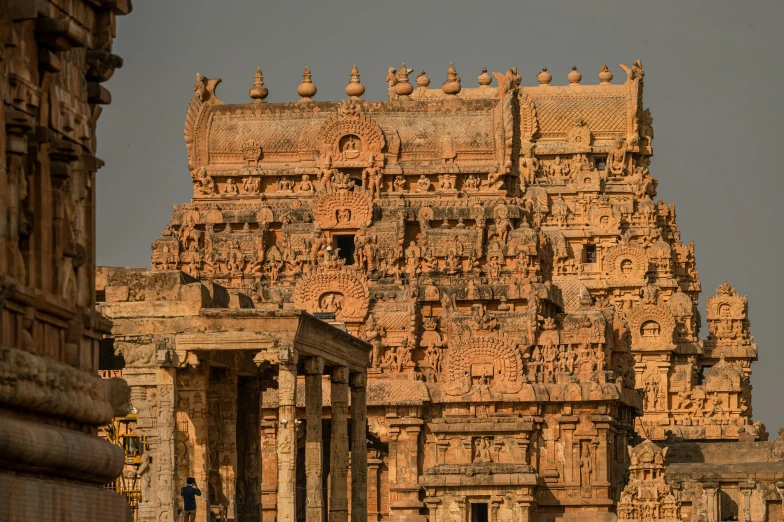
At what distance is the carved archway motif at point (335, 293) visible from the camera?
66.4 meters

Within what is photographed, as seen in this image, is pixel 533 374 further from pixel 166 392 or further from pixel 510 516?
pixel 166 392

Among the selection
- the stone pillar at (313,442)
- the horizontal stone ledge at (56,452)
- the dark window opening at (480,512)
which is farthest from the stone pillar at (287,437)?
the dark window opening at (480,512)

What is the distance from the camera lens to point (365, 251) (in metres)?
68.4

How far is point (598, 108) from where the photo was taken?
103438mm

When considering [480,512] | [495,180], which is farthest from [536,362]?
[495,180]

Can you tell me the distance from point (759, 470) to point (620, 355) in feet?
18.7

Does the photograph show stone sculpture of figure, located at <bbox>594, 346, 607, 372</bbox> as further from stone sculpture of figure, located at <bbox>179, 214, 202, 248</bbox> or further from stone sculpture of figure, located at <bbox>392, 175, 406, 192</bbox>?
stone sculpture of figure, located at <bbox>179, 214, 202, 248</bbox>

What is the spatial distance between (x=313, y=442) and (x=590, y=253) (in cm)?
4904

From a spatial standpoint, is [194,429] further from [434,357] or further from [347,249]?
[347,249]

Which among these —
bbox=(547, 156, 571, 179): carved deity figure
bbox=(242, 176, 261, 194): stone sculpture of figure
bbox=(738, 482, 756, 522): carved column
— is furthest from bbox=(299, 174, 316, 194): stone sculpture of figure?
bbox=(547, 156, 571, 179): carved deity figure

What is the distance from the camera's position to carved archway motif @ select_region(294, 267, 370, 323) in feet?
218

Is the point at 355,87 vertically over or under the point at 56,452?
over

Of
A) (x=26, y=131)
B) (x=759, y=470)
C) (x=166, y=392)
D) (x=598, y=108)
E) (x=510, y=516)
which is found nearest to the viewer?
(x=26, y=131)

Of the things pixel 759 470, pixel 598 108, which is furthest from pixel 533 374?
pixel 598 108
